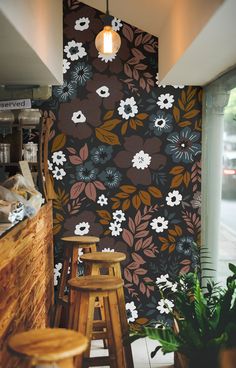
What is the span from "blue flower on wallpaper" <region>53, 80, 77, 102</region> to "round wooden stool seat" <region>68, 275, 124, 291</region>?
2.22 meters

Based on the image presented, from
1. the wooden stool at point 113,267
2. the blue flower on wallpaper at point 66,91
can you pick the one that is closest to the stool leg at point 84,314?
the wooden stool at point 113,267

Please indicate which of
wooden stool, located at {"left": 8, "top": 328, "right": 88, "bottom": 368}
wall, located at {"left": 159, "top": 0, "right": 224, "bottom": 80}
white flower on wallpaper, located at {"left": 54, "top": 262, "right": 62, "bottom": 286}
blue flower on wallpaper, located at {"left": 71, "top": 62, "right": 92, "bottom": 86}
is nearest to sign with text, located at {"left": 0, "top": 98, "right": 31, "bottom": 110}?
blue flower on wallpaper, located at {"left": 71, "top": 62, "right": 92, "bottom": 86}

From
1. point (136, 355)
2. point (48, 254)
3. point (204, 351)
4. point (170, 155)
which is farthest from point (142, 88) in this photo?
point (204, 351)

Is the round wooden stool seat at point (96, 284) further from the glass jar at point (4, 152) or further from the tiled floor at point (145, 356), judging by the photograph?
the glass jar at point (4, 152)

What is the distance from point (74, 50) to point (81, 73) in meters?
0.22

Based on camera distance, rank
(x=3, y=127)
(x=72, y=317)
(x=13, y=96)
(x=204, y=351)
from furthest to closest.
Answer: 1. (x=13, y=96)
2. (x=3, y=127)
3. (x=72, y=317)
4. (x=204, y=351)

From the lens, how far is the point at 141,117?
490 centimetres

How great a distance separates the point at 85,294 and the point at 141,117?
2390 mm

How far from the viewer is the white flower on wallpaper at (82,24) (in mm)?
4855

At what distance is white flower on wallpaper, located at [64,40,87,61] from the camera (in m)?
4.86

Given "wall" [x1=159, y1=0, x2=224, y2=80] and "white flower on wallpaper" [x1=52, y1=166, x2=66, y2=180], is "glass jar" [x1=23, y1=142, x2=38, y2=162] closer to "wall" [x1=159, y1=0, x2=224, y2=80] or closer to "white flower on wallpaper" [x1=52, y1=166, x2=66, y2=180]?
"white flower on wallpaper" [x1=52, y1=166, x2=66, y2=180]

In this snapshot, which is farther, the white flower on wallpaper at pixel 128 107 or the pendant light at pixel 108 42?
the white flower on wallpaper at pixel 128 107

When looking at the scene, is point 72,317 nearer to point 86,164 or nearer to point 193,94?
point 86,164

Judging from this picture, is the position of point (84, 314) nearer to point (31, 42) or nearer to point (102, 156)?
point (31, 42)
